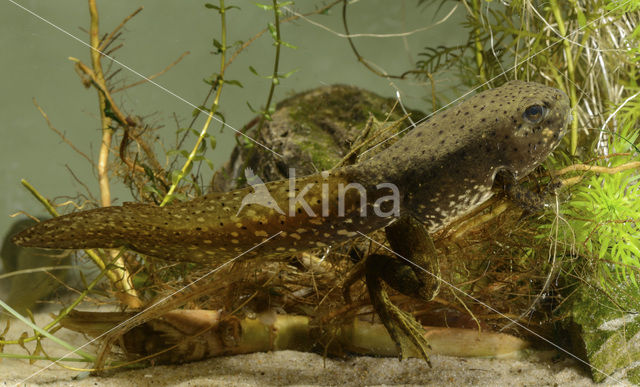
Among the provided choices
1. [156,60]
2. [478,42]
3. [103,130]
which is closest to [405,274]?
[478,42]

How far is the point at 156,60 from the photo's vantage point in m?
5.32

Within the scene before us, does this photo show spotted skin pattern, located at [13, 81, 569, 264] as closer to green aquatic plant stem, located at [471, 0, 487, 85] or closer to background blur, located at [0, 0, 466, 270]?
green aquatic plant stem, located at [471, 0, 487, 85]

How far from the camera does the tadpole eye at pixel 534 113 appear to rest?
1808 millimetres

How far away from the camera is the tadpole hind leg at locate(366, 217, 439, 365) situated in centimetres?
187

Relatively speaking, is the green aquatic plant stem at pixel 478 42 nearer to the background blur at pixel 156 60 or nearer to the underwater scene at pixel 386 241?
the underwater scene at pixel 386 241

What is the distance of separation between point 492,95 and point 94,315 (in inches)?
97.7

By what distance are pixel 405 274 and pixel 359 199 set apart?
483mm

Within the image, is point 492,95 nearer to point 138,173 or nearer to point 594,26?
point 594,26

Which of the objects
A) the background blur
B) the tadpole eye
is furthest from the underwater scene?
the background blur

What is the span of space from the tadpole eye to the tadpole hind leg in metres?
0.72

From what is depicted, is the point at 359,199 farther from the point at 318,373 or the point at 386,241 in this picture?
the point at 318,373

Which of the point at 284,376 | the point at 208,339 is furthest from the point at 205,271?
the point at 284,376

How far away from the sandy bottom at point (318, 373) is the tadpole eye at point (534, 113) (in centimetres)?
141

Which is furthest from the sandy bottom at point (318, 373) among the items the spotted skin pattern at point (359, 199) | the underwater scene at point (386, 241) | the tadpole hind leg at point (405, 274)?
the spotted skin pattern at point (359, 199)
